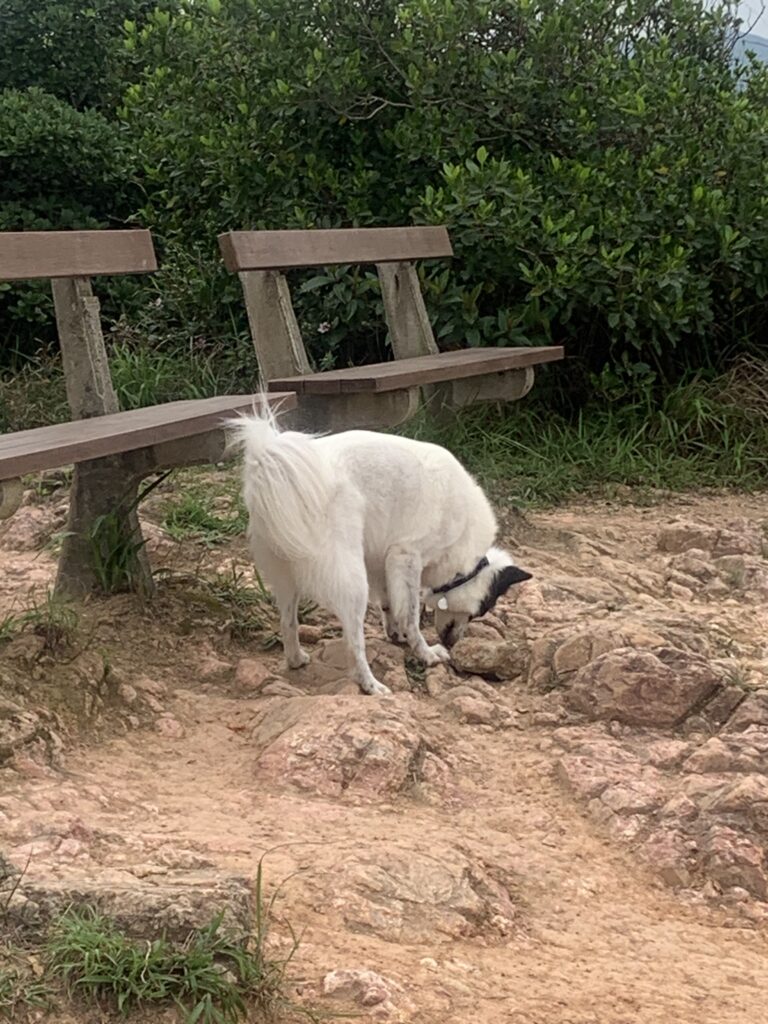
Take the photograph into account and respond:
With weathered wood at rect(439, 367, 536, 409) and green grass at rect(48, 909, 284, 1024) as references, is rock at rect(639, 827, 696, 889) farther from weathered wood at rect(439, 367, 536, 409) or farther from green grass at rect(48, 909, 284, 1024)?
weathered wood at rect(439, 367, 536, 409)

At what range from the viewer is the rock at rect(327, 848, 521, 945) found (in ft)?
9.50

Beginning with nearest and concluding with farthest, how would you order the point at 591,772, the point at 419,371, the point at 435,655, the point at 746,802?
the point at 746,802 → the point at 591,772 → the point at 435,655 → the point at 419,371

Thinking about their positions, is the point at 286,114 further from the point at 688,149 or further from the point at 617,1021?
the point at 617,1021

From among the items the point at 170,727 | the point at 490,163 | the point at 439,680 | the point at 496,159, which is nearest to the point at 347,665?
the point at 439,680

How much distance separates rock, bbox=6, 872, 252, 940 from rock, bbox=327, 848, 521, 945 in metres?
0.34

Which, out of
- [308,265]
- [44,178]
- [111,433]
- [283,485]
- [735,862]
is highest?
[44,178]

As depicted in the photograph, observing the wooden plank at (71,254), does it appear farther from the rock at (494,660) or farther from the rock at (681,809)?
the rock at (681,809)

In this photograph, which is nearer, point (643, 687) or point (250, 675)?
point (643, 687)

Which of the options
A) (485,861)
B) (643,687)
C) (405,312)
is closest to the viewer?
(485,861)

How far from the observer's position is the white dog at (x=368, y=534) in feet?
13.7

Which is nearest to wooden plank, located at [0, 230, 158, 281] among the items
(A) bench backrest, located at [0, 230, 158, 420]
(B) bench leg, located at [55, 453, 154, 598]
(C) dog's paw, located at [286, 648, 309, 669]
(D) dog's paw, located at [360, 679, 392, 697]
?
(A) bench backrest, located at [0, 230, 158, 420]

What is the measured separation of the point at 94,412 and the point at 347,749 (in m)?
1.71

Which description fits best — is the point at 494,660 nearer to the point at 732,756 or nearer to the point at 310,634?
the point at 310,634

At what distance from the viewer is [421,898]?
3.01 meters
